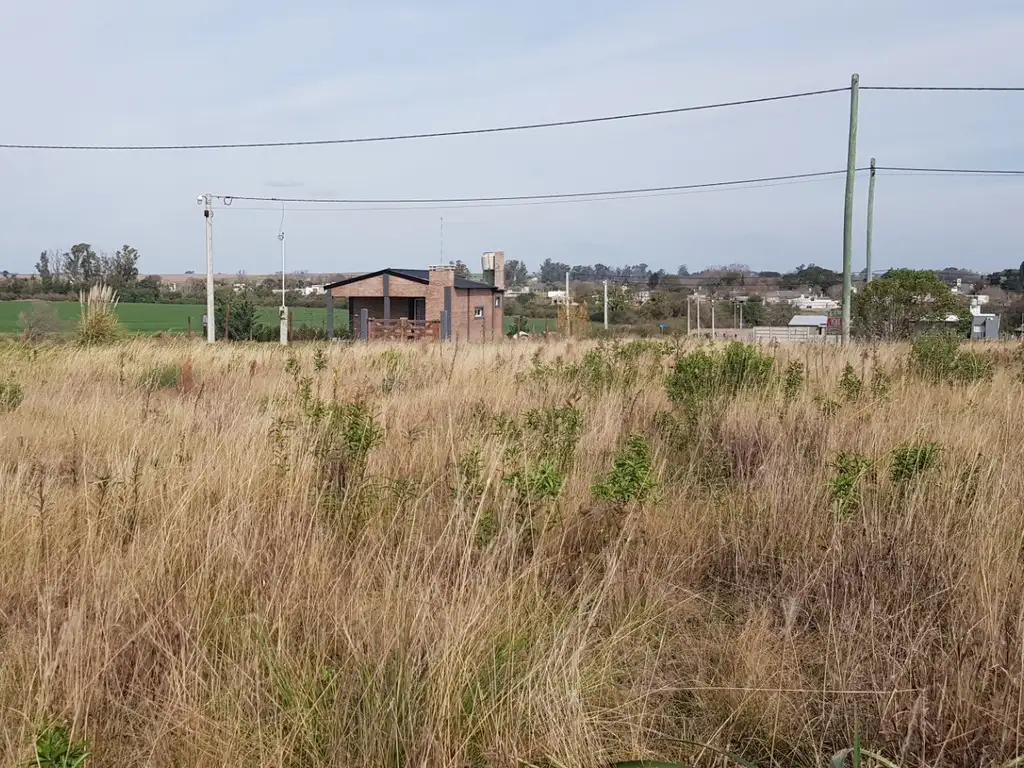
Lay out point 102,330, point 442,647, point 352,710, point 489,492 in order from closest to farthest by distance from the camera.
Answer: point 352,710 → point 442,647 → point 489,492 → point 102,330

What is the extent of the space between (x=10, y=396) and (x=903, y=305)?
1816cm

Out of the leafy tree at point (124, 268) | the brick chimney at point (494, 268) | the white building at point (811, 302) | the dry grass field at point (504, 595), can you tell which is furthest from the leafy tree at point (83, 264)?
the dry grass field at point (504, 595)

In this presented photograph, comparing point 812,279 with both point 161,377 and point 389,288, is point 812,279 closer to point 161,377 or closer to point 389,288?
point 389,288

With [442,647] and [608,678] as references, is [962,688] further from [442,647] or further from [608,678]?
[442,647]

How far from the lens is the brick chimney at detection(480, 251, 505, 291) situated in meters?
52.1

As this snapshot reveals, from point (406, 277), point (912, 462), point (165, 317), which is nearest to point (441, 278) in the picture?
point (406, 277)

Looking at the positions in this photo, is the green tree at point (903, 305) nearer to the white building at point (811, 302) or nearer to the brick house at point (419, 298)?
the brick house at point (419, 298)

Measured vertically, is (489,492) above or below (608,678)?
above

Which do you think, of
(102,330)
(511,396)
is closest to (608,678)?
(511,396)

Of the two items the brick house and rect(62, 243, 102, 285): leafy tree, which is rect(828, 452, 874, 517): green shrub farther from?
rect(62, 243, 102, 285): leafy tree

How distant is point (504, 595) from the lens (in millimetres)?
3092

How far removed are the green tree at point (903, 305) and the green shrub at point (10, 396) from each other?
17.6m

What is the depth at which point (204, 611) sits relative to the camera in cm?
302

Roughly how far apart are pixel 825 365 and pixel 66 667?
964cm
